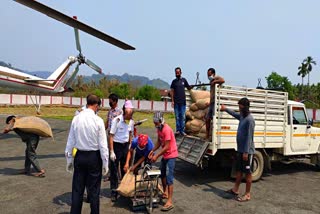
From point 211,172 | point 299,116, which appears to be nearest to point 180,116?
point 211,172

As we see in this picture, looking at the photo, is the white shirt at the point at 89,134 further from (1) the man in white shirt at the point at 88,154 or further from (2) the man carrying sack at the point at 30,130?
(2) the man carrying sack at the point at 30,130

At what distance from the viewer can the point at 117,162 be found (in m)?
5.55

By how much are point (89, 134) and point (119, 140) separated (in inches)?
54.7

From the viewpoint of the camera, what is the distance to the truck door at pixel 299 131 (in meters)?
7.91

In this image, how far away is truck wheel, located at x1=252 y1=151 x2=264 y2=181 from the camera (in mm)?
7266

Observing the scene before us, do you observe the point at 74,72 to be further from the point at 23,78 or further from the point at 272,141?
the point at 272,141

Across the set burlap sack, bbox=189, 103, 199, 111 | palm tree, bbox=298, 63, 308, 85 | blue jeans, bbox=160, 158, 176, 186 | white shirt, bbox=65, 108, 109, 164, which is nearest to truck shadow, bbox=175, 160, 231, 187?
burlap sack, bbox=189, 103, 199, 111

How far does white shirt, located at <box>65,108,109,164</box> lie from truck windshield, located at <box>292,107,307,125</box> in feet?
19.0

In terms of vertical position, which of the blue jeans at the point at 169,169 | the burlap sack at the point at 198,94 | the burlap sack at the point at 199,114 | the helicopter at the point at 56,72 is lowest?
the blue jeans at the point at 169,169

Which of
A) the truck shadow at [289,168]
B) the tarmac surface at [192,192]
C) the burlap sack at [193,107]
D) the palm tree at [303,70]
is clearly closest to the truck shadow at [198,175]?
the tarmac surface at [192,192]

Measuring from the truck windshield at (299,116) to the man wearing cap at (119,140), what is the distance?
4791 millimetres

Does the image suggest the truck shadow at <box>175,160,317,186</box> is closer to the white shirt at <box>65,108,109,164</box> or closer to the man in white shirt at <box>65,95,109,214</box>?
the man in white shirt at <box>65,95,109,214</box>

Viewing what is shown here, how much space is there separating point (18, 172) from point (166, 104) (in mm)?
29887

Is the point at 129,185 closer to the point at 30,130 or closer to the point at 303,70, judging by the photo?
the point at 30,130
